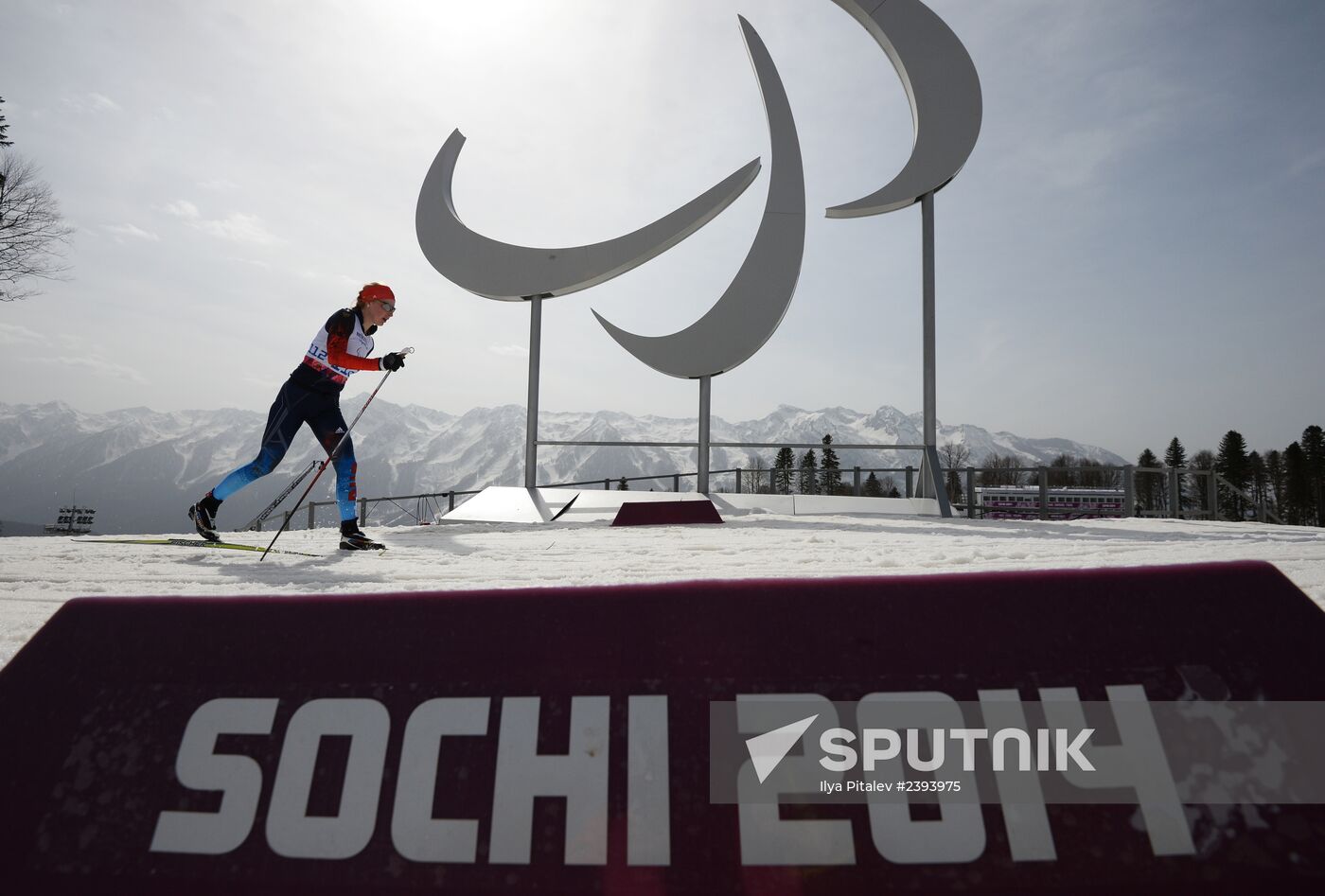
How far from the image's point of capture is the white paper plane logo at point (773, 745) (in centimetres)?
75

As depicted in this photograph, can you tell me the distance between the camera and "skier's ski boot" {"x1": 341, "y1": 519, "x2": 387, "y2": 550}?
4043mm

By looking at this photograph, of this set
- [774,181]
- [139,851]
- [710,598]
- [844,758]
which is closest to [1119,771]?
[844,758]

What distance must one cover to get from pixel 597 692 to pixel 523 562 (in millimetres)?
2599

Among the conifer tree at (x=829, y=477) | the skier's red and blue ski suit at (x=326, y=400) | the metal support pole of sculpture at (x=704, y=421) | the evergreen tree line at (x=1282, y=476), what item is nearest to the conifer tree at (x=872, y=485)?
the conifer tree at (x=829, y=477)

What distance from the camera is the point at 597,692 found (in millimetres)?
808

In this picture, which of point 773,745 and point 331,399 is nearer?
point 773,745

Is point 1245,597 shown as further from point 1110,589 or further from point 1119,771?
point 1119,771

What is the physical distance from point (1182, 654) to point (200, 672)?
1260 millimetres

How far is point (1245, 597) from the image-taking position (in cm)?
84

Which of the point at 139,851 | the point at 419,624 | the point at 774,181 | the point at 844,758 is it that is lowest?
the point at 139,851

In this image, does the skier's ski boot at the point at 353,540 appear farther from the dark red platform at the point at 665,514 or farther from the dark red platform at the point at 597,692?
the dark red platform at the point at 597,692

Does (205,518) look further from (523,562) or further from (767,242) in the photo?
(767,242)

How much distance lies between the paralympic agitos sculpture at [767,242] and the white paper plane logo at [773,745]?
7862 mm

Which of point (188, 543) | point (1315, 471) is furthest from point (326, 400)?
point (1315, 471)
